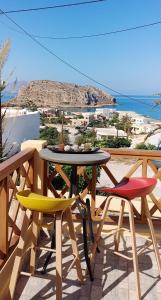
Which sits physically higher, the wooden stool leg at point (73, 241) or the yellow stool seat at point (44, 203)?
the yellow stool seat at point (44, 203)

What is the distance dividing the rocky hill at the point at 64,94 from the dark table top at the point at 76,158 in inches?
1893

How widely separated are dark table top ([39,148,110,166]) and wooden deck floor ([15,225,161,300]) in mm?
934

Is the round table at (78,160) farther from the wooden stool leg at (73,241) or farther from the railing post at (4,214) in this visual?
the railing post at (4,214)

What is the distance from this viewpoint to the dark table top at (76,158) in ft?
7.47

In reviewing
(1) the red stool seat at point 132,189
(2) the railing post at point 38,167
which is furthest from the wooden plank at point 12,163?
(1) the red stool seat at point 132,189

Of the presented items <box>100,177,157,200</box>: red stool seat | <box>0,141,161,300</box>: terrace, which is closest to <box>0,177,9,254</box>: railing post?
<box>0,141,161,300</box>: terrace

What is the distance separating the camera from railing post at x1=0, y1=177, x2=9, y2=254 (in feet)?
7.20

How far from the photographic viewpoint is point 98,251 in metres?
2.92

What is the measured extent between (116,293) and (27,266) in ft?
2.59

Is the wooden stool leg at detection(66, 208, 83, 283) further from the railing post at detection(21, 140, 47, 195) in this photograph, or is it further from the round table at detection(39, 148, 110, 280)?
the railing post at detection(21, 140, 47, 195)

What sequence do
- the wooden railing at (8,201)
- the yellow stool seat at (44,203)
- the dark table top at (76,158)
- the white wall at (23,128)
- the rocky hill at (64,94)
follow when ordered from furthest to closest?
1. the rocky hill at (64,94)
2. the white wall at (23,128)
3. the dark table top at (76,158)
4. the wooden railing at (8,201)
5. the yellow stool seat at (44,203)

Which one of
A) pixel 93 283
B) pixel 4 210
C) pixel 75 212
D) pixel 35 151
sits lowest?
pixel 93 283

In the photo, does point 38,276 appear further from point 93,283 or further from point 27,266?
point 93,283

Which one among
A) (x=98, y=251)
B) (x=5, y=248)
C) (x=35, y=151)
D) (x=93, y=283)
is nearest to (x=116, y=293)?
(x=93, y=283)
